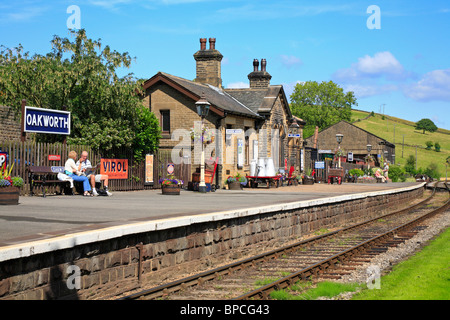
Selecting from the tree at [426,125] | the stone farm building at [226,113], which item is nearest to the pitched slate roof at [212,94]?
the stone farm building at [226,113]

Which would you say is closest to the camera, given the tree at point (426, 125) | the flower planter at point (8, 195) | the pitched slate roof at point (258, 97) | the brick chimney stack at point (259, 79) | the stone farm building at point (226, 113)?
the flower planter at point (8, 195)

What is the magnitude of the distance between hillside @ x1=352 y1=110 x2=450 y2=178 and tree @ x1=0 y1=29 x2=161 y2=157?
100524 millimetres

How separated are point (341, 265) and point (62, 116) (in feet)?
37.3

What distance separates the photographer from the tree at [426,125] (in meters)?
158

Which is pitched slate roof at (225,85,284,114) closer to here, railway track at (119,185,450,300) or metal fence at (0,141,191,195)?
metal fence at (0,141,191,195)

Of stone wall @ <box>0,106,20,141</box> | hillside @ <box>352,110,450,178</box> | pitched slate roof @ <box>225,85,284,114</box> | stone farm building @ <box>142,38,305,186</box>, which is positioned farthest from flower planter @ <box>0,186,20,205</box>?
hillside @ <box>352,110,450,178</box>

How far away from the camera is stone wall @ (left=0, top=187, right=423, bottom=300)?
21.8ft

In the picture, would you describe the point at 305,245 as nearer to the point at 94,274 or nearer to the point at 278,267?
the point at 278,267

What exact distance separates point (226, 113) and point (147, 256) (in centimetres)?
1911

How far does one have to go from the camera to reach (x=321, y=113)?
93.1 meters

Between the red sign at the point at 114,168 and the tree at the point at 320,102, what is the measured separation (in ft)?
238

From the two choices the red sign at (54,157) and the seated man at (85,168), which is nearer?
the seated man at (85,168)

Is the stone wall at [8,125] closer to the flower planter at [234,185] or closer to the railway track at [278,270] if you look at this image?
the flower planter at [234,185]
